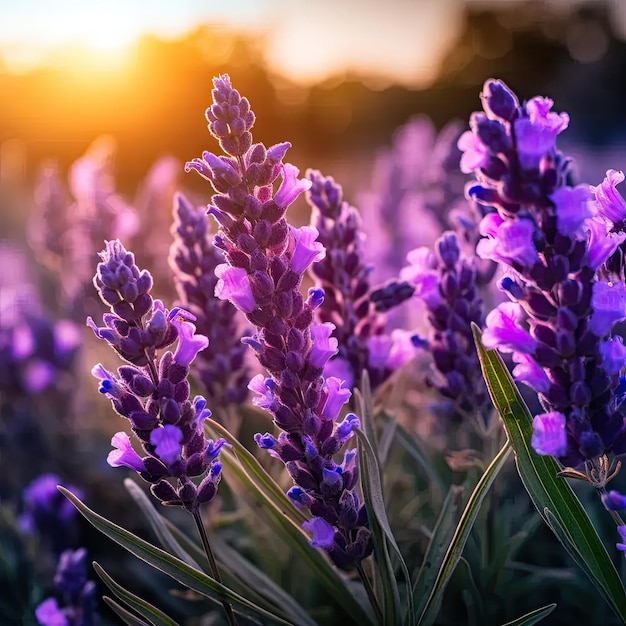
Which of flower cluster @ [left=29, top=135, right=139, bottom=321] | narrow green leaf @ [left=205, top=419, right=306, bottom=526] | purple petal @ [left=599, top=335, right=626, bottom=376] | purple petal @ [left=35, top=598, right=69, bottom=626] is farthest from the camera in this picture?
flower cluster @ [left=29, top=135, right=139, bottom=321]

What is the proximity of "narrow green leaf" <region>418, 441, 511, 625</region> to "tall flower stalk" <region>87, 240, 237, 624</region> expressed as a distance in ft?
1.99

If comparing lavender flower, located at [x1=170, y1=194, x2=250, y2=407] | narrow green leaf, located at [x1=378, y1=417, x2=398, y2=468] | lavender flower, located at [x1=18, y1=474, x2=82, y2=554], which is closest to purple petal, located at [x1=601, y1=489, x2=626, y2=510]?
narrow green leaf, located at [x1=378, y1=417, x2=398, y2=468]

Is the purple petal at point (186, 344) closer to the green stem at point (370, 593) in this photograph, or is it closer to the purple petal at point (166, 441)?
the purple petal at point (166, 441)

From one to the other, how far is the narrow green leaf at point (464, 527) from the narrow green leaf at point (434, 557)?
10cm

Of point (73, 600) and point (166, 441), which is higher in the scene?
point (166, 441)

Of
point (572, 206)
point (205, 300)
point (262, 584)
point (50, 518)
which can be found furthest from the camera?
point (50, 518)

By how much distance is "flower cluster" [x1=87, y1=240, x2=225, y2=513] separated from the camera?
1864 mm

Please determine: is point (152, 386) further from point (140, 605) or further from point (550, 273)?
point (550, 273)

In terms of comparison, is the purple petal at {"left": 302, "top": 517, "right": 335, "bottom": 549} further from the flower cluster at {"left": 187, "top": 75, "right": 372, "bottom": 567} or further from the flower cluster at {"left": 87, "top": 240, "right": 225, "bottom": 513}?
the flower cluster at {"left": 87, "top": 240, "right": 225, "bottom": 513}

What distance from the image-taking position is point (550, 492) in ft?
6.46

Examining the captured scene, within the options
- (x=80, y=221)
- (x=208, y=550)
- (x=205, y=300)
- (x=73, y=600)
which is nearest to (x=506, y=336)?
(x=208, y=550)

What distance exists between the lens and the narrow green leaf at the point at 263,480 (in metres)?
2.18

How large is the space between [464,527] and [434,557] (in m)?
0.29

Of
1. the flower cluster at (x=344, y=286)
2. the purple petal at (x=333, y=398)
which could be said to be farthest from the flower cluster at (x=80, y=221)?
the purple petal at (x=333, y=398)
